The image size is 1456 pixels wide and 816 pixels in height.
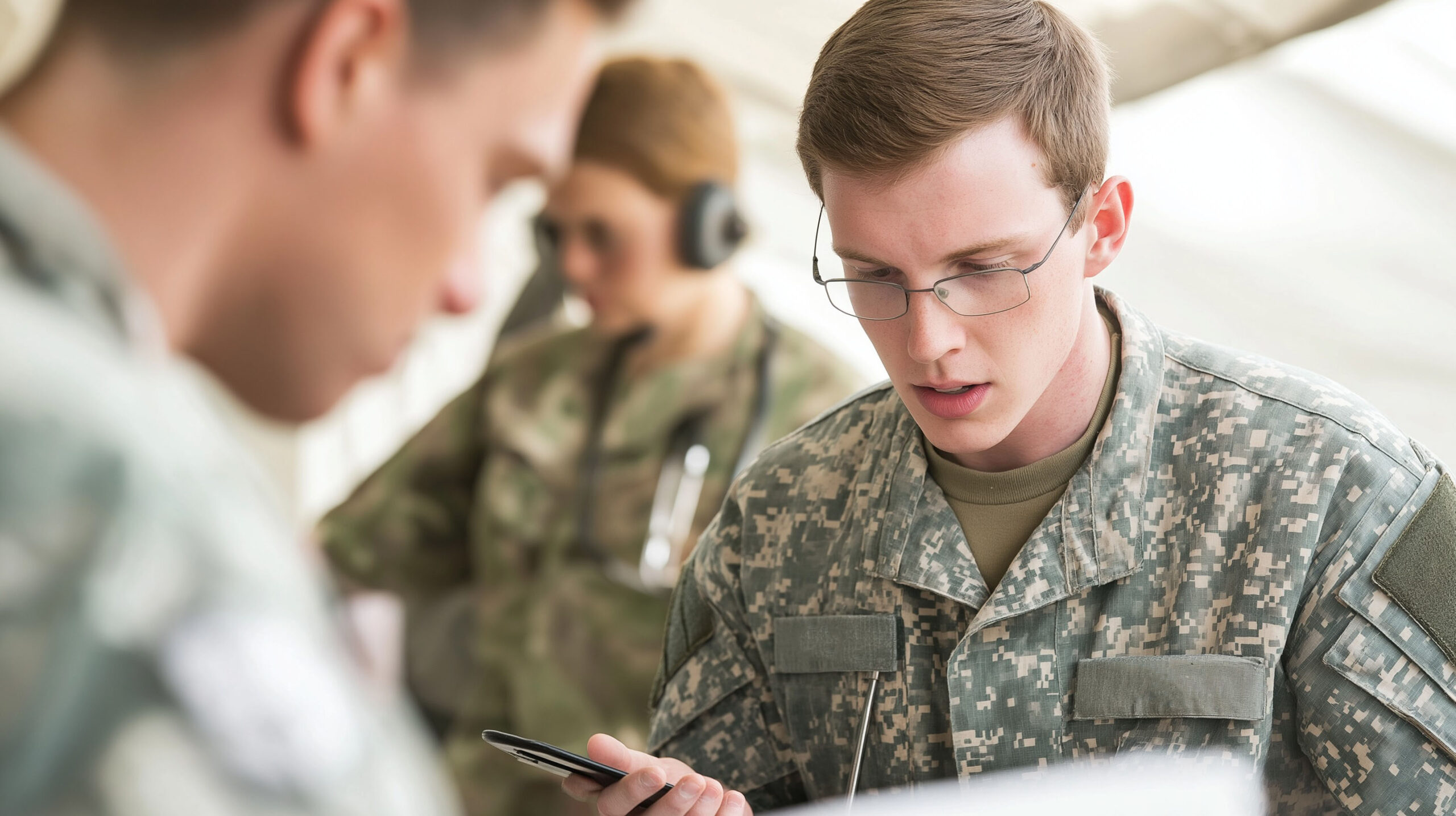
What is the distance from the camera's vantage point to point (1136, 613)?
78 cm

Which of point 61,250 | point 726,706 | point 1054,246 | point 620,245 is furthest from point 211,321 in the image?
point 620,245

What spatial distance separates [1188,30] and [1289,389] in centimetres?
57

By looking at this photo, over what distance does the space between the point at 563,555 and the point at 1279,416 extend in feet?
2.22

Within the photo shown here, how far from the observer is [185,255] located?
1.01 feet

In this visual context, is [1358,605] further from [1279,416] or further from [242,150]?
[242,150]

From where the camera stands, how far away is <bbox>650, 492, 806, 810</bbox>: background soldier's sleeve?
0.90m

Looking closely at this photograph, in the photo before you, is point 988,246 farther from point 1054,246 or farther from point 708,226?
point 708,226

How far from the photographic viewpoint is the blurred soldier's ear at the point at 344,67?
1.04ft

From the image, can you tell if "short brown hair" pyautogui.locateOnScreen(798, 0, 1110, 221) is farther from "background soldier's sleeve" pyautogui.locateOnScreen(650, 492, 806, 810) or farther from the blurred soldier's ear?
the blurred soldier's ear

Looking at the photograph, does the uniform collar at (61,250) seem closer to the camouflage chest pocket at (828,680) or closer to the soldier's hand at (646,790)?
the soldier's hand at (646,790)

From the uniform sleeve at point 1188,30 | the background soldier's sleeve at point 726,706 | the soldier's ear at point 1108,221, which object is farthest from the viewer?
the uniform sleeve at point 1188,30

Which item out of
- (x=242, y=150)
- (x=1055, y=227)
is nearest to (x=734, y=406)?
(x=1055, y=227)

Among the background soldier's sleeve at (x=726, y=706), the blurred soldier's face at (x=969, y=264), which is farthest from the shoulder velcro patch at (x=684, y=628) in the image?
the blurred soldier's face at (x=969, y=264)

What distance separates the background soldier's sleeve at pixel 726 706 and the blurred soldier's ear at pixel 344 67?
64 cm
